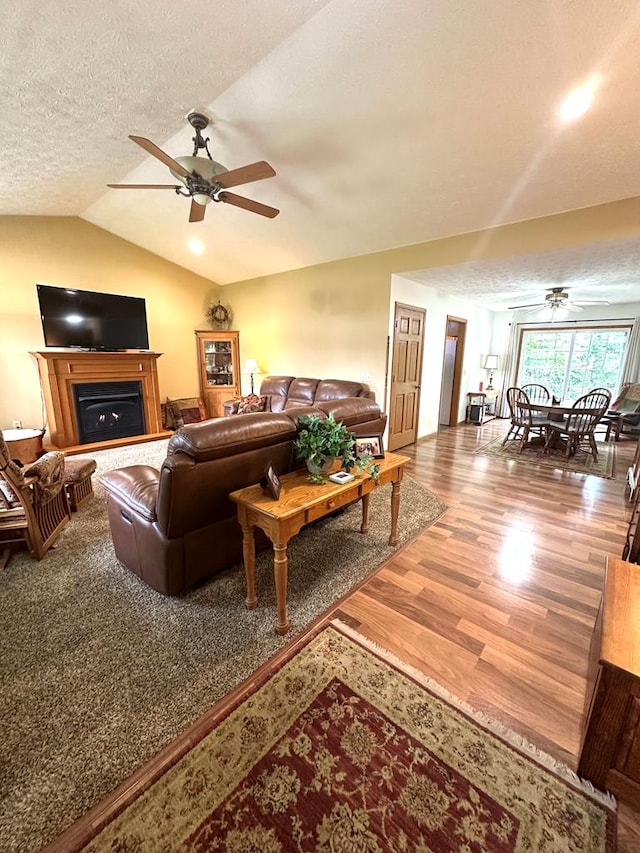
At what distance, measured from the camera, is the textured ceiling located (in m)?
1.93

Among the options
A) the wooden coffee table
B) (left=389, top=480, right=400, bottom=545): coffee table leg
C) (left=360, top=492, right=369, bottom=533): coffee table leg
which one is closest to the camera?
the wooden coffee table

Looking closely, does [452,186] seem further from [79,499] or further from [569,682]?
[79,499]

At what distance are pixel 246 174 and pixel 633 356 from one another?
768cm

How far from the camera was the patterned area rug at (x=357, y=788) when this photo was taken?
1.05m

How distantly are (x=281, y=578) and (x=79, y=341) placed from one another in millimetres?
5097

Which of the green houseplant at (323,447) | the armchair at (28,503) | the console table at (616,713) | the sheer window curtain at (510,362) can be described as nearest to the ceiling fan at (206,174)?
the green houseplant at (323,447)

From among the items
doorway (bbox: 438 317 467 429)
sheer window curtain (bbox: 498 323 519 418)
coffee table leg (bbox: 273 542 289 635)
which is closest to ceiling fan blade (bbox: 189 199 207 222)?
coffee table leg (bbox: 273 542 289 635)

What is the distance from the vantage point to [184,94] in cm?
259

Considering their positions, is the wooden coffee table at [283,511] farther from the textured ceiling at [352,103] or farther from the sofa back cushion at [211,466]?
the textured ceiling at [352,103]

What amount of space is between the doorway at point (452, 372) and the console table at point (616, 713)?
19.6 ft

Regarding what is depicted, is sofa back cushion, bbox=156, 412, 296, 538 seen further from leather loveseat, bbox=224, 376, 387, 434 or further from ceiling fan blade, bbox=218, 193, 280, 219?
ceiling fan blade, bbox=218, 193, 280, 219

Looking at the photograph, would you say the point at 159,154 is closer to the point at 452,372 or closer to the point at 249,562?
the point at 249,562

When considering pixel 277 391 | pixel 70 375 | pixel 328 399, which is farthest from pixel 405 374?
pixel 70 375

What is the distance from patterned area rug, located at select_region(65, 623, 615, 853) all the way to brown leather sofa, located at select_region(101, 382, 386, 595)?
0.78 m
